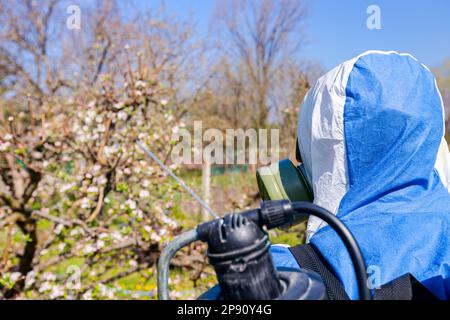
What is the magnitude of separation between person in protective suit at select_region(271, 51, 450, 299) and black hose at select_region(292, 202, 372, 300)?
25 centimetres

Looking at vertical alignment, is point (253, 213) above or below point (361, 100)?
below

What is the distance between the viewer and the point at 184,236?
640 mm

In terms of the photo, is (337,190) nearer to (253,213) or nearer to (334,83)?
(334,83)

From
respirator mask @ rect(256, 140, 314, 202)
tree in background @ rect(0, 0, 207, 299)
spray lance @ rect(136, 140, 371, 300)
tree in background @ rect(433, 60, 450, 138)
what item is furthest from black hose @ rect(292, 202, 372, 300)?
tree in background @ rect(433, 60, 450, 138)

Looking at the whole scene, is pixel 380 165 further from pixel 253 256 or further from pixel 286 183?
pixel 253 256

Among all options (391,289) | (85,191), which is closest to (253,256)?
(391,289)

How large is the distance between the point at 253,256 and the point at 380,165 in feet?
1.81

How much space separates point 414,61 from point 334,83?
9.5 inches

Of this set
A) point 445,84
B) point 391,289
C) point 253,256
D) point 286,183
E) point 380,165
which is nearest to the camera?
point 253,256

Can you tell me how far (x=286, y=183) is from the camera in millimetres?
1213

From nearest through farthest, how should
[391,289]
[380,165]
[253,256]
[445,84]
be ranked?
[253,256] → [391,289] → [380,165] → [445,84]

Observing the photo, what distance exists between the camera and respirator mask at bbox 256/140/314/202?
1.21 m

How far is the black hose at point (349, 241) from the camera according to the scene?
604mm
